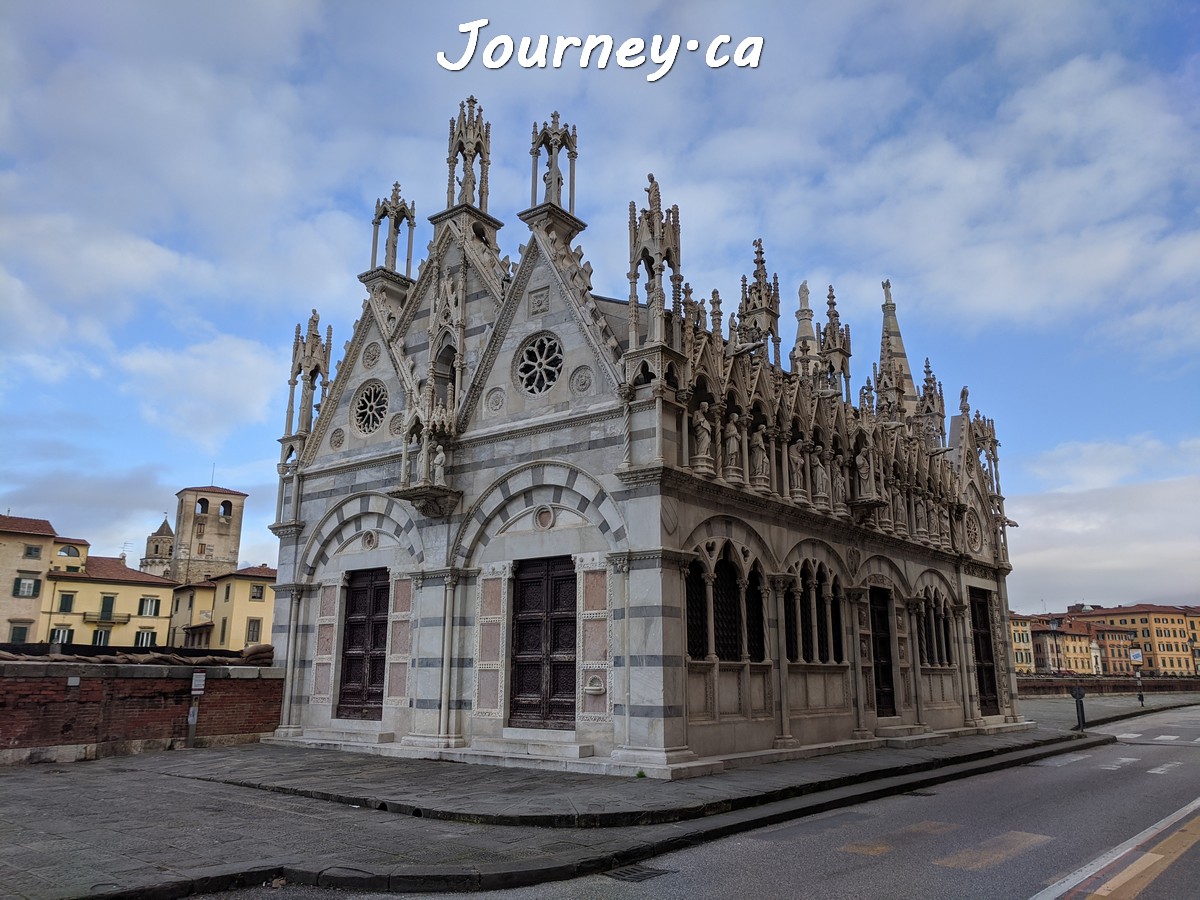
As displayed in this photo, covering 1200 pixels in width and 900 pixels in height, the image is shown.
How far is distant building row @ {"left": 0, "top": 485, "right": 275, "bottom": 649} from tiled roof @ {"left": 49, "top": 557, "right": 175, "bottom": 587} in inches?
2.9

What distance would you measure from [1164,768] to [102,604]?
6962 centimetres

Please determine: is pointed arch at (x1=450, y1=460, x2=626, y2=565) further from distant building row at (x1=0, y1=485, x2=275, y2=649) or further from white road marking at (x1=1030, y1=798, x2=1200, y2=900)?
distant building row at (x1=0, y1=485, x2=275, y2=649)

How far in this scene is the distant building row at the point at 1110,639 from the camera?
147m

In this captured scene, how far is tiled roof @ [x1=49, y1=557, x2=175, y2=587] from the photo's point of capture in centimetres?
6607

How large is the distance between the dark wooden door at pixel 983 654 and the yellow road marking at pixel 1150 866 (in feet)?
59.7

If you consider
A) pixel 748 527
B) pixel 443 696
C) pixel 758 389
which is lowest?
pixel 443 696

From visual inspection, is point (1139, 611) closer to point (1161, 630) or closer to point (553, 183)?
point (1161, 630)

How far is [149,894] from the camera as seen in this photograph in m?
7.97

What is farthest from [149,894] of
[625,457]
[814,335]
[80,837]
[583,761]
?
[814,335]

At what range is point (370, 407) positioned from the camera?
23.9m

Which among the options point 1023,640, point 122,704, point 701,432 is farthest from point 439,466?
point 1023,640

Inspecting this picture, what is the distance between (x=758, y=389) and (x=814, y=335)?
702cm

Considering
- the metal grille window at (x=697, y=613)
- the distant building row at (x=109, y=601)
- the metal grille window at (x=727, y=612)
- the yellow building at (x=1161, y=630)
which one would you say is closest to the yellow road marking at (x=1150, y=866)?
the metal grille window at (x=697, y=613)

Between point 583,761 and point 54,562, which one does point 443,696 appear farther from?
point 54,562
